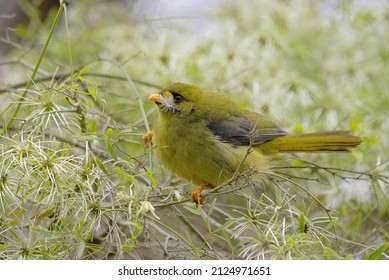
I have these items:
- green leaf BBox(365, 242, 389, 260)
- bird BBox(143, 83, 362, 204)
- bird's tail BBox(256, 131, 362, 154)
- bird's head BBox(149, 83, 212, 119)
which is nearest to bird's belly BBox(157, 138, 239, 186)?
bird BBox(143, 83, 362, 204)

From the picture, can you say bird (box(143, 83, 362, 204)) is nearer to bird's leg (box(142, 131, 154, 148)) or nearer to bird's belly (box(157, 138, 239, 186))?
bird's belly (box(157, 138, 239, 186))

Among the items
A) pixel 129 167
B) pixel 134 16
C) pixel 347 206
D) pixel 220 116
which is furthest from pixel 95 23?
pixel 129 167

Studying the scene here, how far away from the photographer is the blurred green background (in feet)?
8.95

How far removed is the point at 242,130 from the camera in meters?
4.44

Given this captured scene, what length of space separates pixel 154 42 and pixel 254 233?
3.14m

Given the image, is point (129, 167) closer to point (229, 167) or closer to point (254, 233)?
point (254, 233)

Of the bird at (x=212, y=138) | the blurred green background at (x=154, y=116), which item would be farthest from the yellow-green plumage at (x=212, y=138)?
the blurred green background at (x=154, y=116)

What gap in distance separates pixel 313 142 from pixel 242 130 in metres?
0.49

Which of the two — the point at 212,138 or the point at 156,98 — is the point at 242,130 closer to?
the point at 212,138

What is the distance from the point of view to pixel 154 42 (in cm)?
565

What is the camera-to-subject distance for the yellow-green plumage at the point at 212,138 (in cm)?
407

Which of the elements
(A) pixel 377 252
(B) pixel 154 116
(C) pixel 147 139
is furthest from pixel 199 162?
(A) pixel 377 252

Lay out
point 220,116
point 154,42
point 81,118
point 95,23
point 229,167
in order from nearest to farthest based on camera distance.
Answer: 1. point 81,118
2. point 229,167
3. point 220,116
4. point 154,42
5. point 95,23

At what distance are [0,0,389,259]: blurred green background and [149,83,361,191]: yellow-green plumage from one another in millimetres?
116
